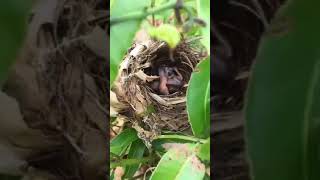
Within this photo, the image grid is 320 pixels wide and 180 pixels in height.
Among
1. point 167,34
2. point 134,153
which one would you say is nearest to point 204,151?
point 134,153

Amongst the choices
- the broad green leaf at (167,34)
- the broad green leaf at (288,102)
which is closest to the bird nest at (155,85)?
the broad green leaf at (167,34)

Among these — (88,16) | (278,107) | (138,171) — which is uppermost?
(88,16)

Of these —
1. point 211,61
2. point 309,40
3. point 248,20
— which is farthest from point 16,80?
point 309,40

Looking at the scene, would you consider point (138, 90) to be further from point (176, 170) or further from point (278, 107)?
point (278, 107)

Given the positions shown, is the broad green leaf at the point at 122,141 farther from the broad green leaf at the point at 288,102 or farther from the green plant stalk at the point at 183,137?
the broad green leaf at the point at 288,102

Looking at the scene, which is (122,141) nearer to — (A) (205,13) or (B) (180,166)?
(B) (180,166)

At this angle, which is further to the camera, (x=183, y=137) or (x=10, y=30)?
(x=183, y=137)
